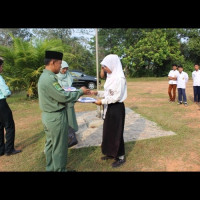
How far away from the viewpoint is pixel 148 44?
23.1m

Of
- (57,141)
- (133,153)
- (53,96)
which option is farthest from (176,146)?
(53,96)

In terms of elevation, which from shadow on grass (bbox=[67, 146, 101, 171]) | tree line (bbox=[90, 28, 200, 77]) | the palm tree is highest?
tree line (bbox=[90, 28, 200, 77])

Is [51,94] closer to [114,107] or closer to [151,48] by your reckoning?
[114,107]

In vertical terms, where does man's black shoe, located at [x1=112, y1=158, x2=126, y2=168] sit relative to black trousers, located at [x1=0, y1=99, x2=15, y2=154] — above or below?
below

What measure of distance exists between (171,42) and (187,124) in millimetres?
22591

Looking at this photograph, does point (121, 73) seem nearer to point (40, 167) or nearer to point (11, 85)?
point (40, 167)

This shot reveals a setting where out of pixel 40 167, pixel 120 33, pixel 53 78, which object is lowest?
pixel 40 167

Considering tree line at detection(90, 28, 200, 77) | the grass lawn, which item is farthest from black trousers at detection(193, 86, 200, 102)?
tree line at detection(90, 28, 200, 77)

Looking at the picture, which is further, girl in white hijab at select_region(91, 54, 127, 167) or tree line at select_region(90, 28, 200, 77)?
tree line at select_region(90, 28, 200, 77)

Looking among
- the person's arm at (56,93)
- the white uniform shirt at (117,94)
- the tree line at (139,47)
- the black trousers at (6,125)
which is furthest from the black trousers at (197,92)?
the tree line at (139,47)

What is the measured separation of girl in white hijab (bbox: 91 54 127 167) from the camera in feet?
9.68

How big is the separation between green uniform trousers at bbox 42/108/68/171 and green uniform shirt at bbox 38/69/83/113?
10 centimetres

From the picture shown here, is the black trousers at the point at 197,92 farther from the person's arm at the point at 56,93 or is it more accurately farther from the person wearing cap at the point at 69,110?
the person's arm at the point at 56,93

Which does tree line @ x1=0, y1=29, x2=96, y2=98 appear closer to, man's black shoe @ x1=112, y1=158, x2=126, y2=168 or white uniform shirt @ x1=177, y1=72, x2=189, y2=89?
white uniform shirt @ x1=177, y1=72, x2=189, y2=89
